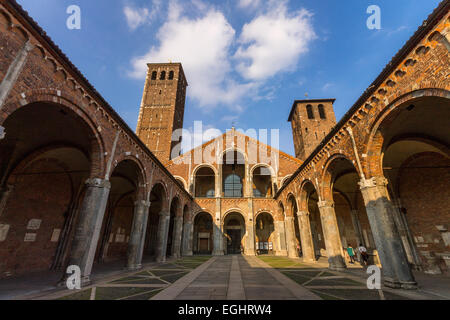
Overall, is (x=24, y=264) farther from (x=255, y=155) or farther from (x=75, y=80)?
(x=255, y=155)

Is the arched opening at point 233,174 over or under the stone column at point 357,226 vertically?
over

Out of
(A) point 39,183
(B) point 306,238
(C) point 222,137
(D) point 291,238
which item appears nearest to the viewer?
(A) point 39,183

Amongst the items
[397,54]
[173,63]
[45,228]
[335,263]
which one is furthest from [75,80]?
[173,63]

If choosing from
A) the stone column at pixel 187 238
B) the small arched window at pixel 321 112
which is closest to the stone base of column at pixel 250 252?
the stone column at pixel 187 238

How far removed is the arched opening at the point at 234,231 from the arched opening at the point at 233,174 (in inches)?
105

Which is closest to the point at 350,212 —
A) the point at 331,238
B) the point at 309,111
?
the point at 331,238

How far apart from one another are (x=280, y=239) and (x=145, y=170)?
1515 cm

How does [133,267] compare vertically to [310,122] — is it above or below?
below

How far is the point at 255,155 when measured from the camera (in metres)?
23.4

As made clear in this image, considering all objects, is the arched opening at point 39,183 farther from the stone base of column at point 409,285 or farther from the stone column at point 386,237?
the stone base of column at point 409,285

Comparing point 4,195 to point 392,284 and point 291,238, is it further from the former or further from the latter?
point 291,238

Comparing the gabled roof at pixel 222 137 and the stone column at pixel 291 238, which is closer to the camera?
the stone column at pixel 291 238

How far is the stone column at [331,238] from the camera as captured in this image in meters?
9.58

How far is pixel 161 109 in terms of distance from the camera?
3206 cm
